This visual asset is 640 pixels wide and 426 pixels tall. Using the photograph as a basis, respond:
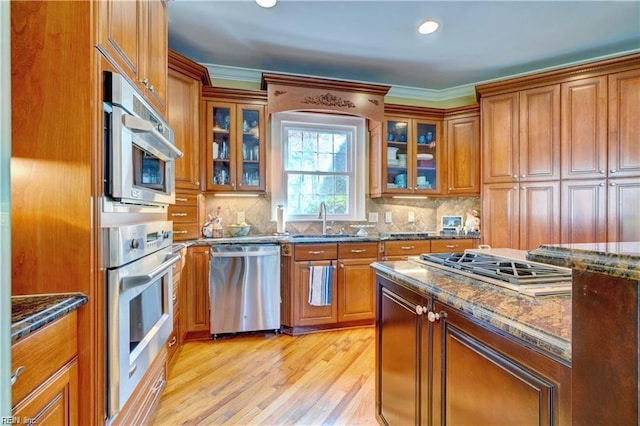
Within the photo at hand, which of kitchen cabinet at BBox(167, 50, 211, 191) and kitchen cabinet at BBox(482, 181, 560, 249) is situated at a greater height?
kitchen cabinet at BBox(167, 50, 211, 191)

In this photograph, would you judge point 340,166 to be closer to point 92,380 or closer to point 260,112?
point 260,112

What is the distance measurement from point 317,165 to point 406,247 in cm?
140

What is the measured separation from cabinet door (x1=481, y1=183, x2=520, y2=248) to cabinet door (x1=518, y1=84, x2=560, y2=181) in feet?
0.68

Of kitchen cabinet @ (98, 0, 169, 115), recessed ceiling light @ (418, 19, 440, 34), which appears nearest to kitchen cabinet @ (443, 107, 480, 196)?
recessed ceiling light @ (418, 19, 440, 34)

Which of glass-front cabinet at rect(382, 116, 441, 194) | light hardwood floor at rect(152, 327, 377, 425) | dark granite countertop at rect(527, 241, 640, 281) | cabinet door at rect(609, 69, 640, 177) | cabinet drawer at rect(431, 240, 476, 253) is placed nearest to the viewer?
dark granite countertop at rect(527, 241, 640, 281)

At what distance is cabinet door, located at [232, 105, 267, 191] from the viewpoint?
10.1 feet

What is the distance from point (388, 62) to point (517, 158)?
1.68 meters

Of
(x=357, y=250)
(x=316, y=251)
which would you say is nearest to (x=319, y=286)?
(x=316, y=251)

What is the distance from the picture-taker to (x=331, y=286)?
290 centimetres

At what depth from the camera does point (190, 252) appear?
2664mm

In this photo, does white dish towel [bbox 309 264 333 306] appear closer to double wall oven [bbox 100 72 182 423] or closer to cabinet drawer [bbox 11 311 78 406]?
double wall oven [bbox 100 72 182 423]

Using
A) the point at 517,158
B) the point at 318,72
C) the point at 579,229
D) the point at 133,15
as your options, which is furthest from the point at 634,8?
the point at 133,15

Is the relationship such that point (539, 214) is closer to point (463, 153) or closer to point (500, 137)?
point (500, 137)

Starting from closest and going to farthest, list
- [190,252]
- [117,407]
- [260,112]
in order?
1. [117,407]
2. [190,252]
3. [260,112]
